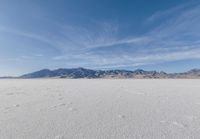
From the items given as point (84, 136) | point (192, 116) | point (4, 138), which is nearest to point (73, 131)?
point (84, 136)

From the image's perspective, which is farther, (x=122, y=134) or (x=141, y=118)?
(x=141, y=118)

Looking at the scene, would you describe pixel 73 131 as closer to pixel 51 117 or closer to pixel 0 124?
pixel 51 117

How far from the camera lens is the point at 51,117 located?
430cm

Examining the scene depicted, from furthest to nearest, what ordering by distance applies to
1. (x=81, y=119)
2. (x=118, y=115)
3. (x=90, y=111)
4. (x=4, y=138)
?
1. (x=90, y=111)
2. (x=118, y=115)
3. (x=81, y=119)
4. (x=4, y=138)

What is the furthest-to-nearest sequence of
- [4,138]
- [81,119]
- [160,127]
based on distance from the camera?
[81,119]
[160,127]
[4,138]

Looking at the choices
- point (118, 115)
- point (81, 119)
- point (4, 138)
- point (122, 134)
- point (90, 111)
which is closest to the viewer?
point (4, 138)

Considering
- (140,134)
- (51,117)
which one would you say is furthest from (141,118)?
(51,117)

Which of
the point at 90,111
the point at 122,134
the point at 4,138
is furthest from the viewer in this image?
the point at 90,111

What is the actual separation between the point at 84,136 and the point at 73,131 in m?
0.33

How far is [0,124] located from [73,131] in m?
1.58

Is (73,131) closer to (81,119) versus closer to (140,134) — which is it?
(81,119)

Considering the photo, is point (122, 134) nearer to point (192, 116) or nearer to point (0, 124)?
point (192, 116)

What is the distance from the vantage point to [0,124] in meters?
3.69

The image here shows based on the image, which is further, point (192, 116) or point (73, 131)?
point (192, 116)
